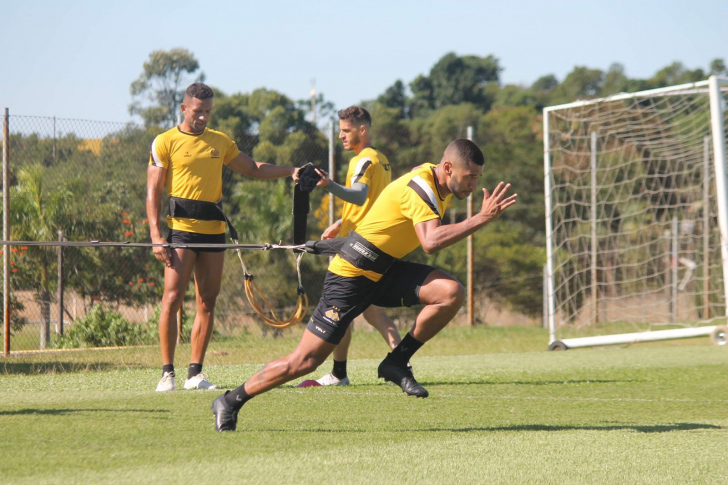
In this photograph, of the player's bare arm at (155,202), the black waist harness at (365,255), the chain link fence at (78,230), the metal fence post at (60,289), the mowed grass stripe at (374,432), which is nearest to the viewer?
the mowed grass stripe at (374,432)

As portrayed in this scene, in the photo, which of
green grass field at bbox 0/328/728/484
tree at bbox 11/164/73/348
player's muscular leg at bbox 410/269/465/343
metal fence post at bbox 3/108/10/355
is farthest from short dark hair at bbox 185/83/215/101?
tree at bbox 11/164/73/348

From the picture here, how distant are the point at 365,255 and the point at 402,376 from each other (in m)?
0.80

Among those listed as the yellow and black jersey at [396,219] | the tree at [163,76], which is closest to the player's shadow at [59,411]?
the yellow and black jersey at [396,219]

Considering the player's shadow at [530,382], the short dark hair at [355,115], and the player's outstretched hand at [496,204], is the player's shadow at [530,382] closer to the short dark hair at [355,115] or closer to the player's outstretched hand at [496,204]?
the short dark hair at [355,115]

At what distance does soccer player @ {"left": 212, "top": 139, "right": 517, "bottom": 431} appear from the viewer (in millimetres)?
4844

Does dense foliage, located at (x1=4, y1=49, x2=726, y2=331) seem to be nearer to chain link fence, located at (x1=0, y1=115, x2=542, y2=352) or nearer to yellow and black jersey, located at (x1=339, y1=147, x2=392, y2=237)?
chain link fence, located at (x1=0, y1=115, x2=542, y2=352)

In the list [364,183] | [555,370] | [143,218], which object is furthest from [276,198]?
[364,183]

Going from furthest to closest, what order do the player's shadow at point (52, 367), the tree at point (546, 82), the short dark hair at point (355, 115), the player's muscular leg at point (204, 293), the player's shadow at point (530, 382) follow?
the tree at point (546, 82) → the player's shadow at point (52, 367) → the player's shadow at point (530, 382) → the short dark hair at point (355, 115) → the player's muscular leg at point (204, 293)

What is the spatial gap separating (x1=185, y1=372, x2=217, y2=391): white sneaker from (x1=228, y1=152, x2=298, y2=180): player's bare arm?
1666 mm

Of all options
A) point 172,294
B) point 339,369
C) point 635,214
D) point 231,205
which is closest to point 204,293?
point 172,294

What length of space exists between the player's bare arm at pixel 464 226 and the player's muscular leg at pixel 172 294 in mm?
2656

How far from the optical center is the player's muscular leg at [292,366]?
485 cm

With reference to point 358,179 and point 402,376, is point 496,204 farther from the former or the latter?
point 358,179

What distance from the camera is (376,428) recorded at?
5074 mm
